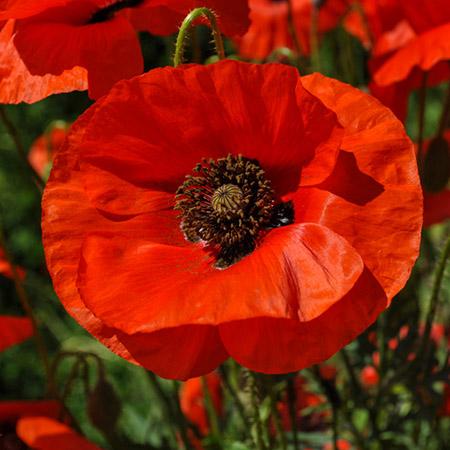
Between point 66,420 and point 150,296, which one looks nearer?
point 150,296

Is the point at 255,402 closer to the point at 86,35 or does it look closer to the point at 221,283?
the point at 221,283

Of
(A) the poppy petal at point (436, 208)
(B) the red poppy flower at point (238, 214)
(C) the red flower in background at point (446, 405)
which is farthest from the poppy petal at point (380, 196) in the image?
(C) the red flower in background at point (446, 405)

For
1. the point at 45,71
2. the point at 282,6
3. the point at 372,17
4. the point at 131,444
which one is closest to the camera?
the point at 45,71

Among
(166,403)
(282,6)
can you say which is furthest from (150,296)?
(282,6)

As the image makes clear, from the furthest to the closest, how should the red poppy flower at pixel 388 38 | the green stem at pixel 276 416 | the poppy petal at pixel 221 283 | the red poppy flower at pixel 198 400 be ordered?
the red poppy flower at pixel 198 400 < the red poppy flower at pixel 388 38 < the green stem at pixel 276 416 < the poppy petal at pixel 221 283

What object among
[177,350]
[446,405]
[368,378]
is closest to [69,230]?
[177,350]

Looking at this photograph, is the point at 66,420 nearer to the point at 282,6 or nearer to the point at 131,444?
the point at 131,444

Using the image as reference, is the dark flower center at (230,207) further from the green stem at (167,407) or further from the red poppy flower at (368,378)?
Result: the red poppy flower at (368,378)
